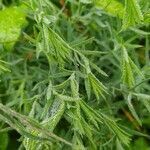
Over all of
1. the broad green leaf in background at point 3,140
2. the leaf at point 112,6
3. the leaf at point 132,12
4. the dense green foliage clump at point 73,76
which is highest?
the leaf at point 132,12

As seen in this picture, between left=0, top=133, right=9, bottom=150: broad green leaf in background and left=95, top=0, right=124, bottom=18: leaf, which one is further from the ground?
left=95, top=0, right=124, bottom=18: leaf

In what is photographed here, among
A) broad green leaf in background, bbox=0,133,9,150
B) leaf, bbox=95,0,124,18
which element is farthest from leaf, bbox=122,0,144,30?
broad green leaf in background, bbox=0,133,9,150

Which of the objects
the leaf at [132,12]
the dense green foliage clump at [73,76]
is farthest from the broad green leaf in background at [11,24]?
the leaf at [132,12]

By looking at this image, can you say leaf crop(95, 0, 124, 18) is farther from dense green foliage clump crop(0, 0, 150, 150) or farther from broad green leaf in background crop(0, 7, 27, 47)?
broad green leaf in background crop(0, 7, 27, 47)

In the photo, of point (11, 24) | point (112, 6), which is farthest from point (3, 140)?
point (112, 6)

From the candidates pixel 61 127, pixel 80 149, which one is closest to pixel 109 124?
pixel 80 149

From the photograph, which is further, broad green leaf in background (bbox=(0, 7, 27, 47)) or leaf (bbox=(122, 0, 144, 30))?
broad green leaf in background (bbox=(0, 7, 27, 47))

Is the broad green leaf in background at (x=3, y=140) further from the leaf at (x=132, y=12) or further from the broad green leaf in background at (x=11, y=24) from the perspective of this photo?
the leaf at (x=132, y=12)
